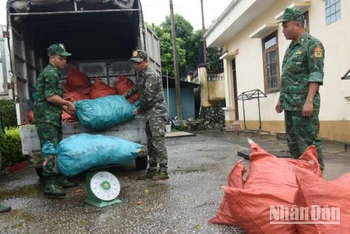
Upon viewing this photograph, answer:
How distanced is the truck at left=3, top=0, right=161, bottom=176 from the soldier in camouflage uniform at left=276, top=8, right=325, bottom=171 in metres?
1.87

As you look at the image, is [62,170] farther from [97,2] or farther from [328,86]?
[328,86]

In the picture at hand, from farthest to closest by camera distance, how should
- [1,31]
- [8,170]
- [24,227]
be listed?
[8,170]
[1,31]
[24,227]

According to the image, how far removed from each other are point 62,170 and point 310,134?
217 cm

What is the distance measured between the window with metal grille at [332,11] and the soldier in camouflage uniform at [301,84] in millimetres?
3933

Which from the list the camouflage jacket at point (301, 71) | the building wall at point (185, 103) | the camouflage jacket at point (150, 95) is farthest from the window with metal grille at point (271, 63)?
the building wall at point (185, 103)

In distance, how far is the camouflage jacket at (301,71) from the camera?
269cm

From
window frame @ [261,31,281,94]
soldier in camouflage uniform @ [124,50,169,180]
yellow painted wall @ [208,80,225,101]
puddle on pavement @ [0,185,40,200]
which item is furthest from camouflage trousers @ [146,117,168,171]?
yellow painted wall @ [208,80,225,101]

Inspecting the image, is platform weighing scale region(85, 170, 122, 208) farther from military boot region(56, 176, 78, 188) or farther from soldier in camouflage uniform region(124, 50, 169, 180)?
soldier in camouflage uniform region(124, 50, 169, 180)

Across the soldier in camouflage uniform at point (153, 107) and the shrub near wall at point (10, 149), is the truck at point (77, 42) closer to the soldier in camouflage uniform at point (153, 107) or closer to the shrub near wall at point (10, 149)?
the soldier in camouflage uniform at point (153, 107)

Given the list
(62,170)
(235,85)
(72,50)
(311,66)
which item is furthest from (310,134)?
(235,85)

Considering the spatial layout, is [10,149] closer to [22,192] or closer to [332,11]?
[22,192]

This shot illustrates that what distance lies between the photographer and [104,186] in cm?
299

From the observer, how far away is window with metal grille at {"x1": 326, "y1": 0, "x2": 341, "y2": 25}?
6078 millimetres

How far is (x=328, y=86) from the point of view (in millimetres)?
6535
